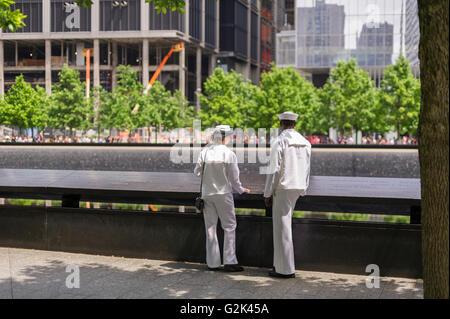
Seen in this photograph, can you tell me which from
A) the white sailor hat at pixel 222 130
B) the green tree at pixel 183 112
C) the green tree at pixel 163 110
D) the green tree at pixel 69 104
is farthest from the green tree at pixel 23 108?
the white sailor hat at pixel 222 130

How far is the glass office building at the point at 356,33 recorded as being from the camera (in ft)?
268

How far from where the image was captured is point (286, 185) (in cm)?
622

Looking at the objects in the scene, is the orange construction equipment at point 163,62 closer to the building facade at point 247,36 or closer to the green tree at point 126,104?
the green tree at point 126,104

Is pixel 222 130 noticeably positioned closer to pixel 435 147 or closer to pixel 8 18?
pixel 8 18

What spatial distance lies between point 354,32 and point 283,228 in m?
82.5

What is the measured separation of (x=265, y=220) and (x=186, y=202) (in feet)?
7.91

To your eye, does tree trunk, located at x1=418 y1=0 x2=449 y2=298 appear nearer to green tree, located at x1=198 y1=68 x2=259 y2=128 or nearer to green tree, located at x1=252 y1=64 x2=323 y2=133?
green tree, located at x1=252 y1=64 x2=323 y2=133

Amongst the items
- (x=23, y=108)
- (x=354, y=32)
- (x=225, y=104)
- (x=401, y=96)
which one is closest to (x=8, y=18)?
(x=401, y=96)

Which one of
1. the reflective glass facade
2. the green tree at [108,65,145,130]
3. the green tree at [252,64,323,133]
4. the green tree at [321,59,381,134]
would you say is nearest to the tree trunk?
the green tree at [321,59,381,134]

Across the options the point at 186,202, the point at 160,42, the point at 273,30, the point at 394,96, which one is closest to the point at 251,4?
the point at 273,30

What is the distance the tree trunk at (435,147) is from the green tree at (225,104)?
2692 inches

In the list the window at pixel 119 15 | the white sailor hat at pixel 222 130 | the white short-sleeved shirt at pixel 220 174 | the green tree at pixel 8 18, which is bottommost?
the white short-sleeved shirt at pixel 220 174

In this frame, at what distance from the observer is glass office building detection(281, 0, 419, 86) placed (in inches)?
3211
